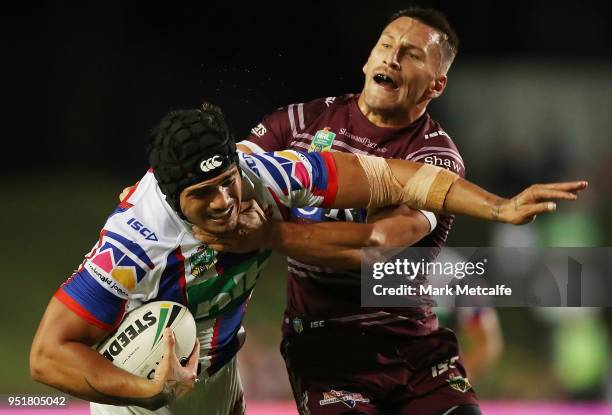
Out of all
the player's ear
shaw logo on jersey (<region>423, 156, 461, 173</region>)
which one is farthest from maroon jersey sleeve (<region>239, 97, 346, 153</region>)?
shaw logo on jersey (<region>423, 156, 461, 173</region>)

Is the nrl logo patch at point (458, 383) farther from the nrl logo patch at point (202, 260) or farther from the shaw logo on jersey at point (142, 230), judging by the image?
the shaw logo on jersey at point (142, 230)

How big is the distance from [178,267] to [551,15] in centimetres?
653

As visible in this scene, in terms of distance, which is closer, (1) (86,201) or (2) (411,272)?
(2) (411,272)

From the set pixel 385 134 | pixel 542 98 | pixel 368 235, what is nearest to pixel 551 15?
pixel 542 98

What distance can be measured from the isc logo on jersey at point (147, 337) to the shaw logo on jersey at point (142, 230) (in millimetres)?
214

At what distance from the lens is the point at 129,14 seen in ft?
27.9

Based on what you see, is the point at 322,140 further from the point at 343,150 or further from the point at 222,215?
the point at 222,215

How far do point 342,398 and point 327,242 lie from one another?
27.1 inches

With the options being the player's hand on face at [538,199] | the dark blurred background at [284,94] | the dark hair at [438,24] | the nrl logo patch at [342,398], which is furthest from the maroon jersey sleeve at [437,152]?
the dark blurred background at [284,94]

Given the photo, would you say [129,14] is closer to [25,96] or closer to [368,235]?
[25,96]

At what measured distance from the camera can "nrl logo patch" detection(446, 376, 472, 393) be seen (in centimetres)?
368

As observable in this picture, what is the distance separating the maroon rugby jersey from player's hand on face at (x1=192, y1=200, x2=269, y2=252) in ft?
1.86

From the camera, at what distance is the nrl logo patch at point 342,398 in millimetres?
3662

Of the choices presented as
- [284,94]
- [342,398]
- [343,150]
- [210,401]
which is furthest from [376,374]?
[284,94]
